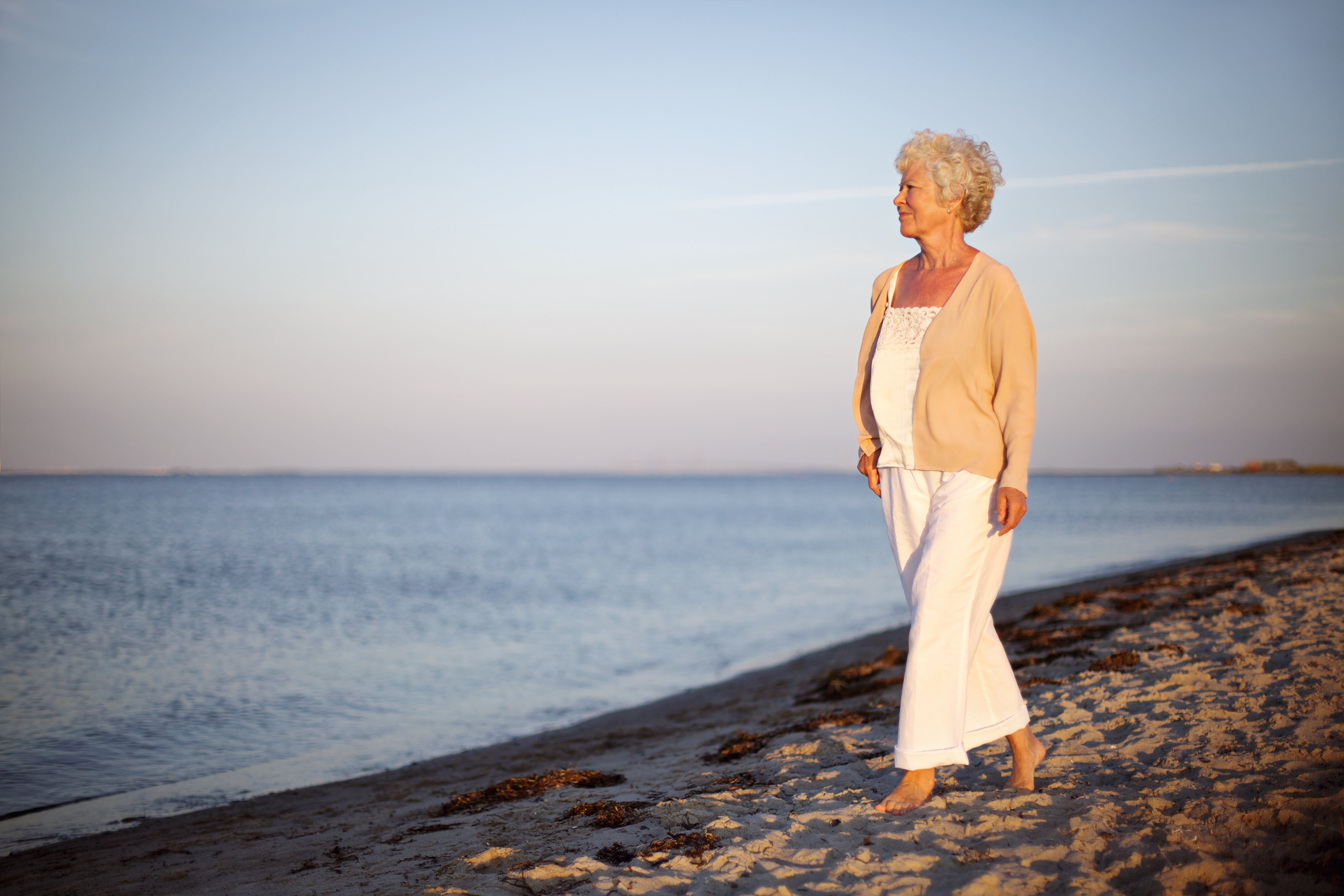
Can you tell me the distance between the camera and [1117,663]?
5602mm

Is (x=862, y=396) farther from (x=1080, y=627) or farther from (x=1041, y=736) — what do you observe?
(x=1080, y=627)

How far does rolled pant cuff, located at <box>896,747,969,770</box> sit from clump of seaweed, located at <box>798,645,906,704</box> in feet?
12.8

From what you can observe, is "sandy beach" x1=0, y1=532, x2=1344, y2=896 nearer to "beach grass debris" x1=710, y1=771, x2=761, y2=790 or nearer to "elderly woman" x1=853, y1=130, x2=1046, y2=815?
"beach grass debris" x1=710, y1=771, x2=761, y2=790

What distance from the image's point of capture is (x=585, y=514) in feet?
191

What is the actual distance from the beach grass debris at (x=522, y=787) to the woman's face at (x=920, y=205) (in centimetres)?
325

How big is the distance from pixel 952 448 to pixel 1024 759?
1.31m

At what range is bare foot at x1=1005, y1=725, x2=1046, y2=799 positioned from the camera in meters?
3.17

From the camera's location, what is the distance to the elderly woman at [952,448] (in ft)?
9.25

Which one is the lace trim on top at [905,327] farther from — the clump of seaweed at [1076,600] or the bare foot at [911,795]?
the clump of seaweed at [1076,600]

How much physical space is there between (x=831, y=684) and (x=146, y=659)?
8.91 metres

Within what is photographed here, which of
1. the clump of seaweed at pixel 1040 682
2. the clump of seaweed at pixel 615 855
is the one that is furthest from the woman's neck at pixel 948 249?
the clump of seaweed at pixel 1040 682

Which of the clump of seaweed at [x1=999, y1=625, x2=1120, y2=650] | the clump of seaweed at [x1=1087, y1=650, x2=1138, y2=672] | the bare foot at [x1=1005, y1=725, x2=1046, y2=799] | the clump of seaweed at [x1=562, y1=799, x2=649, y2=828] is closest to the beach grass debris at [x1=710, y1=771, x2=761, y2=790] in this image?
the clump of seaweed at [x1=562, y1=799, x2=649, y2=828]

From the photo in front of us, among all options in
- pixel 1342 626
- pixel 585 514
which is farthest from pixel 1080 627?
pixel 585 514

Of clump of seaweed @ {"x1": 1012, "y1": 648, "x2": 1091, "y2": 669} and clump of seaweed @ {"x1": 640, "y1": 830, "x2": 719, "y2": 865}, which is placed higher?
clump of seaweed @ {"x1": 640, "y1": 830, "x2": 719, "y2": 865}
